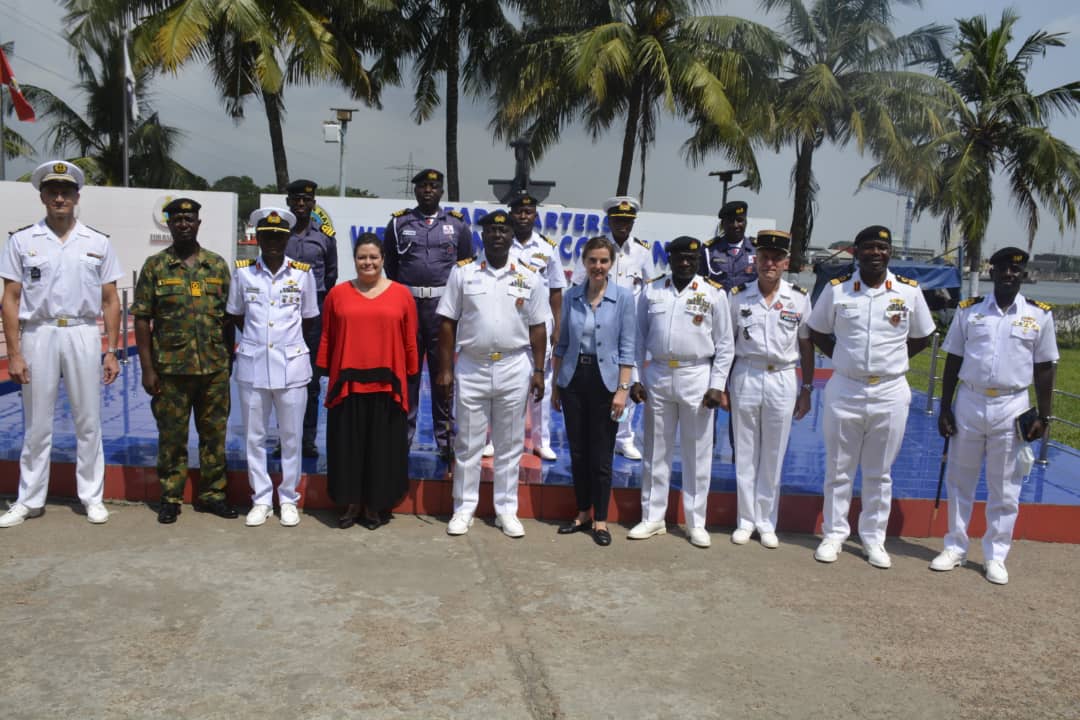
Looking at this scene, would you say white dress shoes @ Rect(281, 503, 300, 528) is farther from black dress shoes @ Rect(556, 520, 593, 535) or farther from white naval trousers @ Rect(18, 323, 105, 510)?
black dress shoes @ Rect(556, 520, 593, 535)

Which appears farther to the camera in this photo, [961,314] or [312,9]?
[312,9]

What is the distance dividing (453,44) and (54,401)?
52.4ft

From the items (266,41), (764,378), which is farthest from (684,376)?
(266,41)

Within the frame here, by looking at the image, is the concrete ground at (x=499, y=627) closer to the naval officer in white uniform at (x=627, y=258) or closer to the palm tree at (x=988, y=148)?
the naval officer in white uniform at (x=627, y=258)

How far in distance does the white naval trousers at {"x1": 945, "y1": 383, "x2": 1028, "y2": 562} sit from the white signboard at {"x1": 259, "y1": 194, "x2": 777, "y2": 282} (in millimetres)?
8735

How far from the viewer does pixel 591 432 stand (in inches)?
198

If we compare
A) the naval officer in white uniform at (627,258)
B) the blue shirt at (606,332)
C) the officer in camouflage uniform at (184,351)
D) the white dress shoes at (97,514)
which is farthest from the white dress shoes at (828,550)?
the white dress shoes at (97,514)

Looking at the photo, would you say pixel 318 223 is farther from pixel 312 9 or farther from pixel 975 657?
pixel 312 9

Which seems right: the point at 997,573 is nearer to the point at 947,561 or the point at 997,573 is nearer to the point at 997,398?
the point at 947,561

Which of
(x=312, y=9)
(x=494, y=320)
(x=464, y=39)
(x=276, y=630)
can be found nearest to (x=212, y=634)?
(x=276, y=630)

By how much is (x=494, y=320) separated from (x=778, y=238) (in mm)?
1696

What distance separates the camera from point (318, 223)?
20.1 feet

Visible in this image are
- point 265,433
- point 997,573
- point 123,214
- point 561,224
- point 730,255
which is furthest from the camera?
point 123,214

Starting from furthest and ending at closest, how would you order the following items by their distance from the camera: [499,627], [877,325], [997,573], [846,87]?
[846,87] → [877,325] → [997,573] → [499,627]
